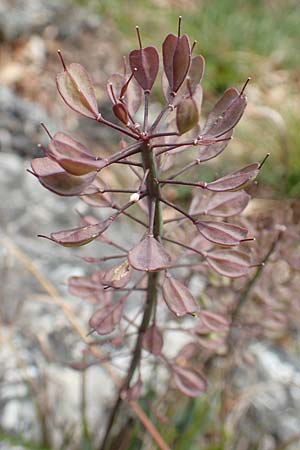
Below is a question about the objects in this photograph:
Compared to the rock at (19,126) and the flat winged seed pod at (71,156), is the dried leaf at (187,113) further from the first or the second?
the rock at (19,126)

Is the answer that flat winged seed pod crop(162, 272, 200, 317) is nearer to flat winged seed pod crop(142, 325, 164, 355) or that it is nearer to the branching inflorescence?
the branching inflorescence

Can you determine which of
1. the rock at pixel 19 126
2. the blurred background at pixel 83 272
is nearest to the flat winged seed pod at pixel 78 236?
the blurred background at pixel 83 272

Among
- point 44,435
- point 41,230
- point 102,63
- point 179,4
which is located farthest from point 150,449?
point 179,4

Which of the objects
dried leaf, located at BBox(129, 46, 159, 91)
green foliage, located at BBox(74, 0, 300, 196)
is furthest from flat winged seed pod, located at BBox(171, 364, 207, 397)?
green foliage, located at BBox(74, 0, 300, 196)

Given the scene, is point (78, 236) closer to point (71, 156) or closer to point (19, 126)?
point (71, 156)

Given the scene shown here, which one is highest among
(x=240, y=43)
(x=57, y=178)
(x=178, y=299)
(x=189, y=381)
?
(x=240, y=43)

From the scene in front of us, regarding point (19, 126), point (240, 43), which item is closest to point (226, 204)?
point (19, 126)

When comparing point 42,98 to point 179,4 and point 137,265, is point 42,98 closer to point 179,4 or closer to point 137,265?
point 179,4
